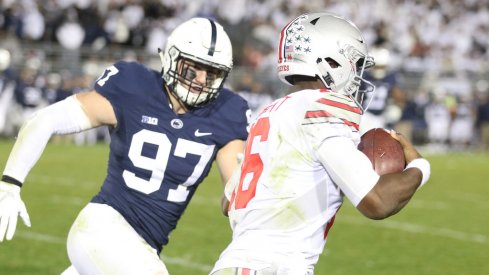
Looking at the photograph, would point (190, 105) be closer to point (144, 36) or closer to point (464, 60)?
point (144, 36)

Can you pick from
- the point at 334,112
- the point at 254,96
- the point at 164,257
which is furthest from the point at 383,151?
the point at 254,96

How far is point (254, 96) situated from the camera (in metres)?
18.0

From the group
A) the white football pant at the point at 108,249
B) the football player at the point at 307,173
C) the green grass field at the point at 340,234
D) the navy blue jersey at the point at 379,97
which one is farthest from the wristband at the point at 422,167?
→ the navy blue jersey at the point at 379,97

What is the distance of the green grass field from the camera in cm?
684

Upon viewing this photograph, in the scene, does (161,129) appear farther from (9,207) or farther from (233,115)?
(9,207)

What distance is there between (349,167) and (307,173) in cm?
18

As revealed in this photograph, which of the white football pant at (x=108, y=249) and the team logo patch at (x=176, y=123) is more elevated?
the team logo patch at (x=176, y=123)

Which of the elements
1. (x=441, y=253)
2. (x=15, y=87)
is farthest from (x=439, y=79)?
(x=441, y=253)

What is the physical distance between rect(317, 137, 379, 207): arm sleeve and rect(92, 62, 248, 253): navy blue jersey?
1.25m

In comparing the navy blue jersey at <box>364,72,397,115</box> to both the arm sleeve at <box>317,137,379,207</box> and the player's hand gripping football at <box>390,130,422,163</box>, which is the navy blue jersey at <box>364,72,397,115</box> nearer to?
the player's hand gripping football at <box>390,130,422,163</box>

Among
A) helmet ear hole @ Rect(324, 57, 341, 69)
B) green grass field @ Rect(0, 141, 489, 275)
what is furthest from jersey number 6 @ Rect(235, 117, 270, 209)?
green grass field @ Rect(0, 141, 489, 275)

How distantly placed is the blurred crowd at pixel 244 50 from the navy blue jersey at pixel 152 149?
10.4m

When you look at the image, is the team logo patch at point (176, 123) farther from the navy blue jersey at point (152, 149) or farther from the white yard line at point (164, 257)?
the white yard line at point (164, 257)

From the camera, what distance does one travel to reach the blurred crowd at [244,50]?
56.3 feet
